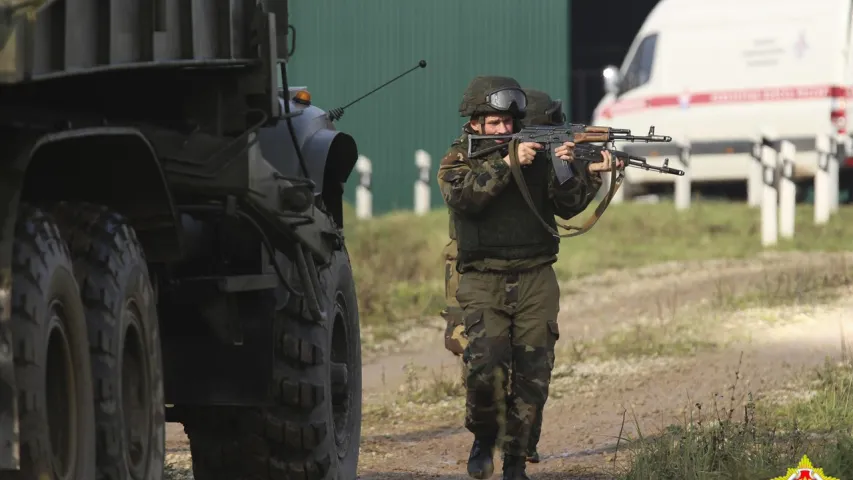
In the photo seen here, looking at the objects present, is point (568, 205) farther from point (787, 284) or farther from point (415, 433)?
point (787, 284)

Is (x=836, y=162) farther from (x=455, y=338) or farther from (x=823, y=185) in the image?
(x=455, y=338)

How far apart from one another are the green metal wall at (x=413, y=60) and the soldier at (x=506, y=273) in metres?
19.5

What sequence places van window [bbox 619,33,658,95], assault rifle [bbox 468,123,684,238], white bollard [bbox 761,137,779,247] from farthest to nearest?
van window [bbox 619,33,658,95]
white bollard [bbox 761,137,779,247]
assault rifle [bbox 468,123,684,238]

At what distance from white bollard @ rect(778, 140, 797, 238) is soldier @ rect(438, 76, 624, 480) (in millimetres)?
11404

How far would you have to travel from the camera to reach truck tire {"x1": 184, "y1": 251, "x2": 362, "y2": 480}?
21.7 feet

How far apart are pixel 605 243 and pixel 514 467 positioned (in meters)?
11.9

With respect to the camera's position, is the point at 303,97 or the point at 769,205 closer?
the point at 303,97

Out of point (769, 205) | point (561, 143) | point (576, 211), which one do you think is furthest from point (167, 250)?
point (769, 205)

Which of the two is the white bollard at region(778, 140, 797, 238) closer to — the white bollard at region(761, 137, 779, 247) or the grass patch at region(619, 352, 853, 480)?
the white bollard at region(761, 137, 779, 247)

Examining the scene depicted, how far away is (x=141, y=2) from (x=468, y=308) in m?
2.76

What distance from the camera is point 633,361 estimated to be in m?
11.7

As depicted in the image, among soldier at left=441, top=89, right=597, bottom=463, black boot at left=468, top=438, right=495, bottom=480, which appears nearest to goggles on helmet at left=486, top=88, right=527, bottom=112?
soldier at left=441, top=89, right=597, bottom=463

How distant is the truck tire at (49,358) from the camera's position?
4.17 m

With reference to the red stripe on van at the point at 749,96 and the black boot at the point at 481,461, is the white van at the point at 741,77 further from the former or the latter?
the black boot at the point at 481,461
